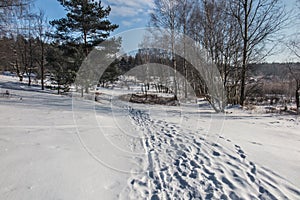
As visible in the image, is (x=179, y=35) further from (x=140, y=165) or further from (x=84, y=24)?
(x=140, y=165)

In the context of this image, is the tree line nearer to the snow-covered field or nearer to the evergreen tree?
the evergreen tree

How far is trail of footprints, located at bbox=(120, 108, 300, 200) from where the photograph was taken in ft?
7.21

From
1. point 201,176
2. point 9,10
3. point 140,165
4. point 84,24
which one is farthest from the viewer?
point 84,24

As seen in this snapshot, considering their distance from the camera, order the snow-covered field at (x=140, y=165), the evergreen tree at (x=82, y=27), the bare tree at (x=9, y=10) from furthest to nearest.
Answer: the evergreen tree at (x=82, y=27) < the bare tree at (x=9, y=10) < the snow-covered field at (x=140, y=165)

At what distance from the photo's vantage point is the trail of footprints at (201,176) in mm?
2197

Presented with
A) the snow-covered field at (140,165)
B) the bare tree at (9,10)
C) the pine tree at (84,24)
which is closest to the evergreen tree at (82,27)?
the pine tree at (84,24)

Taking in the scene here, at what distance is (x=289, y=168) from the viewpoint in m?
Result: 2.78

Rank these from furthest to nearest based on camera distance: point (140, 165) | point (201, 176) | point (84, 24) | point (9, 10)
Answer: point (84, 24)
point (9, 10)
point (140, 165)
point (201, 176)

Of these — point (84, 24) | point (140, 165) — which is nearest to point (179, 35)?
point (84, 24)

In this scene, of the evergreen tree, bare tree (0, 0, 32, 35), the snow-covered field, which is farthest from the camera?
the evergreen tree

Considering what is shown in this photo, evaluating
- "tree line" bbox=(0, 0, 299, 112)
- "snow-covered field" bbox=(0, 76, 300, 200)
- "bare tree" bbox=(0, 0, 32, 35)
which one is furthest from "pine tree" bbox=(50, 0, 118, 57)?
"snow-covered field" bbox=(0, 76, 300, 200)

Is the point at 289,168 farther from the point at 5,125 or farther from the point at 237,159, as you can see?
the point at 5,125

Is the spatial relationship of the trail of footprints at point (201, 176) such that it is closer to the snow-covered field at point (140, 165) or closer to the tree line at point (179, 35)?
the snow-covered field at point (140, 165)

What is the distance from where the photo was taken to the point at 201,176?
2.62 m
